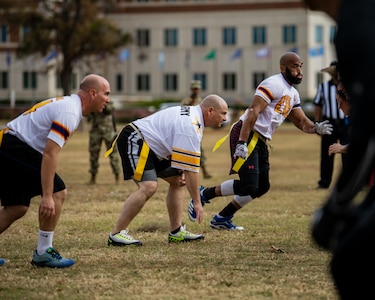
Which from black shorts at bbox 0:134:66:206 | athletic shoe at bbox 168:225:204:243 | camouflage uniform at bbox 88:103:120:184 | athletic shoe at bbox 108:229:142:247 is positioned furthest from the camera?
camouflage uniform at bbox 88:103:120:184

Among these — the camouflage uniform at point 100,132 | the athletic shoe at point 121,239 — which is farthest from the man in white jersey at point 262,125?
the camouflage uniform at point 100,132

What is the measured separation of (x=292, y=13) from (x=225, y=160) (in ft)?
215

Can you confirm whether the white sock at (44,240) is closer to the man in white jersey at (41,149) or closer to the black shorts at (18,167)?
the man in white jersey at (41,149)

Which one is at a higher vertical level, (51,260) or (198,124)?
(198,124)

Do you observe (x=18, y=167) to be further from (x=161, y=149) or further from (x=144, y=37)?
(x=144, y=37)

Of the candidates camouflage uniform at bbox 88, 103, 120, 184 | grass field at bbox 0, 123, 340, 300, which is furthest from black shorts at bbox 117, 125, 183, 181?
camouflage uniform at bbox 88, 103, 120, 184

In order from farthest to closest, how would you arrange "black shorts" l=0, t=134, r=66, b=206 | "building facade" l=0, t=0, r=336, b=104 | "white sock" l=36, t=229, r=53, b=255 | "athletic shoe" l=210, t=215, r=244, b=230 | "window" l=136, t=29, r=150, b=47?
"window" l=136, t=29, r=150, b=47, "building facade" l=0, t=0, r=336, b=104, "athletic shoe" l=210, t=215, r=244, b=230, "white sock" l=36, t=229, r=53, b=255, "black shorts" l=0, t=134, r=66, b=206

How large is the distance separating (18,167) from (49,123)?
1.51ft

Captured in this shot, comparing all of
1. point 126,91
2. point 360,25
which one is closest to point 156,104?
point 126,91

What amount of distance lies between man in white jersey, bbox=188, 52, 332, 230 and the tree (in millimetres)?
53850

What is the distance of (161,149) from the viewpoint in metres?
9.55

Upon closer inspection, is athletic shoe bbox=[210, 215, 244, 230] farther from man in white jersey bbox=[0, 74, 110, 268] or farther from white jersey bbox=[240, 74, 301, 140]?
man in white jersey bbox=[0, 74, 110, 268]

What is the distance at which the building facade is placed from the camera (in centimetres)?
9088

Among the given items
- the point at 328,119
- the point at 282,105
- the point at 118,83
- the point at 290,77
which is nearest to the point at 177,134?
the point at 282,105
